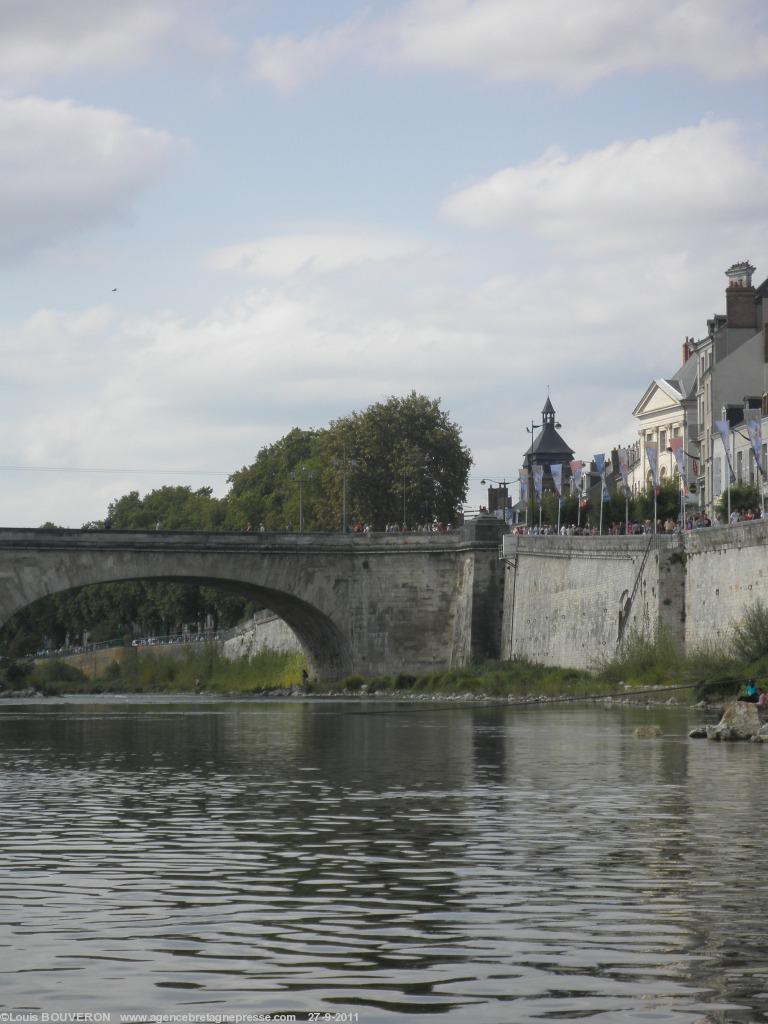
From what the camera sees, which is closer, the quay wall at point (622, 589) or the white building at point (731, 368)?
the quay wall at point (622, 589)

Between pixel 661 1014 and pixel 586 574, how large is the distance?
55557mm

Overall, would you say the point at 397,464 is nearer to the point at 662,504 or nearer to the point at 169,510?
the point at 662,504

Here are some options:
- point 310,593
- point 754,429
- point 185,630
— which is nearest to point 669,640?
point 754,429

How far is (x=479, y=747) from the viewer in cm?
3428

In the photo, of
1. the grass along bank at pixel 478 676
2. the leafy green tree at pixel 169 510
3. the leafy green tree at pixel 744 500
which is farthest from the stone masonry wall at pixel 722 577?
the leafy green tree at pixel 169 510

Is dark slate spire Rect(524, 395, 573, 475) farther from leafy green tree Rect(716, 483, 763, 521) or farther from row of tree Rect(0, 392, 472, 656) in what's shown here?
leafy green tree Rect(716, 483, 763, 521)

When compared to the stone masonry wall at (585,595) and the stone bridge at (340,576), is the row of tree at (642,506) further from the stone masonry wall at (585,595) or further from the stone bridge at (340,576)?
the stone bridge at (340,576)

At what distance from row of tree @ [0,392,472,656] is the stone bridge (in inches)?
575

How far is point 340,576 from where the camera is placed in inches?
2992

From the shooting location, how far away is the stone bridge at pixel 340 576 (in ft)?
234

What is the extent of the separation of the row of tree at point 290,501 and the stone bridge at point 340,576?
1460 cm

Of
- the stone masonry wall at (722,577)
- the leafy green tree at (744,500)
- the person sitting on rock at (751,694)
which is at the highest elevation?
the leafy green tree at (744,500)

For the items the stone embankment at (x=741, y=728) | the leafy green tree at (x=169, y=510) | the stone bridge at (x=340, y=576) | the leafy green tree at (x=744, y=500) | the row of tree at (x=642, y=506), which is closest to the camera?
the stone embankment at (x=741, y=728)

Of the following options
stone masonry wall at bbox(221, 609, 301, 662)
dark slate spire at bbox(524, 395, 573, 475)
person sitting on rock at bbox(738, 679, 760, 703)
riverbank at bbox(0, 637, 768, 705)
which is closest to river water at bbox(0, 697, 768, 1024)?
person sitting on rock at bbox(738, 679, 760, 703)
